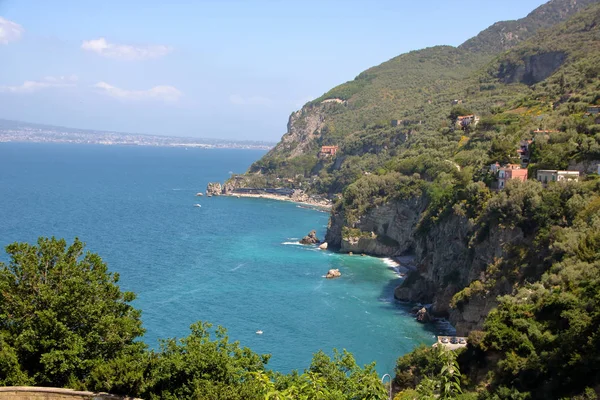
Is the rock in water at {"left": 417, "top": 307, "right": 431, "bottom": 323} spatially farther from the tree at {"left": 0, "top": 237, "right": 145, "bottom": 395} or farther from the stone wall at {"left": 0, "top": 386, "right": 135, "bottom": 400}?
the stone wall at {"left": 0, "top": 386, "right": 135, "bottom": 400}

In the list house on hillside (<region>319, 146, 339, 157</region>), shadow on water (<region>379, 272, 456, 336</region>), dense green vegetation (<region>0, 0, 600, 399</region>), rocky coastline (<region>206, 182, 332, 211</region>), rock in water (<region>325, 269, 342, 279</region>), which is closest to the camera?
dense green vegetation (<region>0, 0, 600, 399</region>)

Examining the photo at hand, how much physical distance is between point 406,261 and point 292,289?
57.0ft

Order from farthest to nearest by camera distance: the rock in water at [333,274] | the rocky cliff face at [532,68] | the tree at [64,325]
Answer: the rocky cliff face at [532,68], the rock in water at [333,274], the tree at [64,325]

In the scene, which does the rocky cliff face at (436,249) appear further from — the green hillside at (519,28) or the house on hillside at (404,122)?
the green hillside at (519,28)

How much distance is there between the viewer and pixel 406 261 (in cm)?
6900

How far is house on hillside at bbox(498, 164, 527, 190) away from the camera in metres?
47.5

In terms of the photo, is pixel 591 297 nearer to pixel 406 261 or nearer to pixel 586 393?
pixel 586 393

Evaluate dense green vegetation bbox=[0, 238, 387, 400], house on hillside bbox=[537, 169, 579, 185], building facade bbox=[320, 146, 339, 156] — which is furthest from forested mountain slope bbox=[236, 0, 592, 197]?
dense green vegetation bbox=[0, 238, 387, 400]

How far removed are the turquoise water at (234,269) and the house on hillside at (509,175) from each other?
12396 mm

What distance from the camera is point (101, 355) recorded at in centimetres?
1881

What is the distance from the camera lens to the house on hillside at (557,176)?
143ft

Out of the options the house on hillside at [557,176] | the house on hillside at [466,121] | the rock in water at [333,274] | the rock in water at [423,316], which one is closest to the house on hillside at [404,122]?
the house on hillside at [466,121]

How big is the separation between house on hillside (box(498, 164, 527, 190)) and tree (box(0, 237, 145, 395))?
113 feet

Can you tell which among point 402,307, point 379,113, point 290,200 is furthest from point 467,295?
point 379,113
